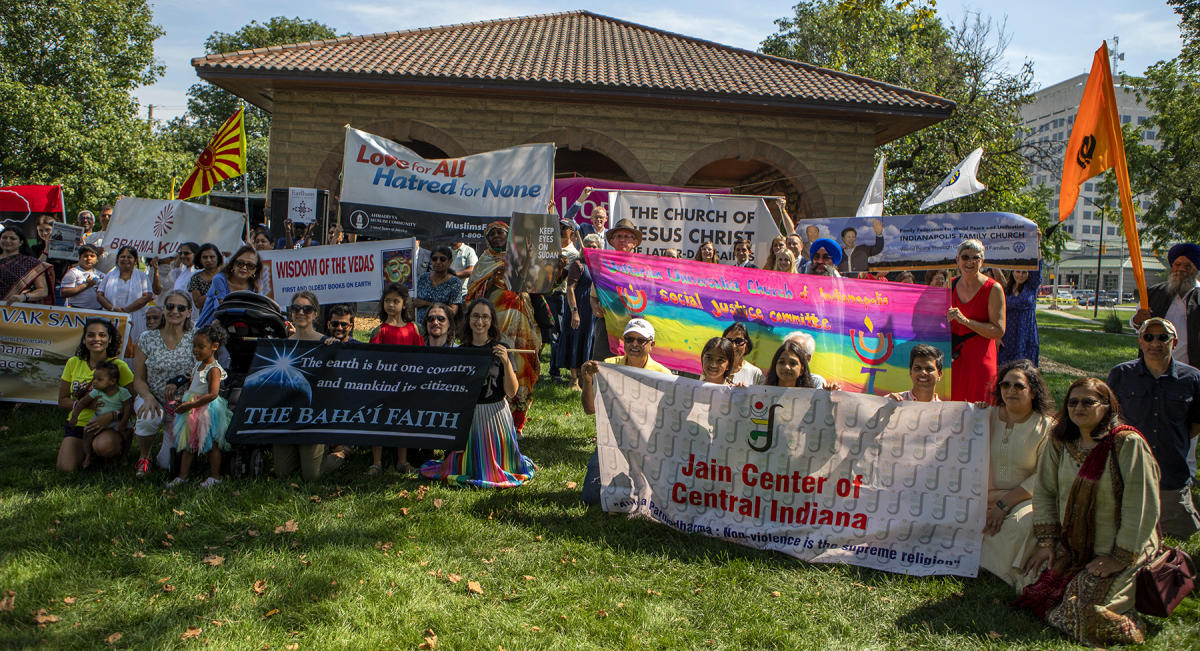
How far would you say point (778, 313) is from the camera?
6.27 metres

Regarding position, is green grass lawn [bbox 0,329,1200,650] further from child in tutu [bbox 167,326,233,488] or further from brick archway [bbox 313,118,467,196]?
brick archway [bbox 313,118,467,196]

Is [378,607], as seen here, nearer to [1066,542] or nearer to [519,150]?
[1066,542]

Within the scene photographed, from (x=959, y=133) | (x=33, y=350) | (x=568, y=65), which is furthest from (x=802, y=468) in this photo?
(x=959, y=133)

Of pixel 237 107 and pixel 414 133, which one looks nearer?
pixel 414 133

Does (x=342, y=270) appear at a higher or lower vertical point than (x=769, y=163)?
lower

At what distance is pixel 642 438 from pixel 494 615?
1656mm

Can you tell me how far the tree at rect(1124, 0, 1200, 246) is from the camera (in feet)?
Result: 85.7

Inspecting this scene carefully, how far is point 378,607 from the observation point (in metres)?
3.91

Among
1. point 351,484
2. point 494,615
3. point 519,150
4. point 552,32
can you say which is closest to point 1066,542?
point 494,615

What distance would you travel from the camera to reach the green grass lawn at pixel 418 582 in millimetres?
3723

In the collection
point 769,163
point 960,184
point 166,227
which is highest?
point 769,163

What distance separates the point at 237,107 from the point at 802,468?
4567cm

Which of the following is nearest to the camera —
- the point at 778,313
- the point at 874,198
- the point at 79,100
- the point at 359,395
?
the point at 359,395

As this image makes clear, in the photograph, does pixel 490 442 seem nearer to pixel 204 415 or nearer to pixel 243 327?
pixel 204 415
